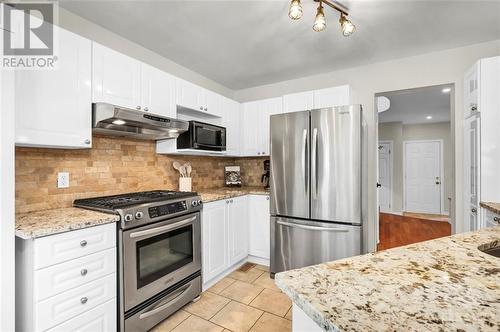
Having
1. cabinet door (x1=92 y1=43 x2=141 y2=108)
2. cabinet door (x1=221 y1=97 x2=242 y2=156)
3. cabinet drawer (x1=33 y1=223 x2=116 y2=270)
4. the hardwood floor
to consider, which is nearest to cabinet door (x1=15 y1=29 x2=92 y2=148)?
cabinet door (x1=92 y1=43 x2=141 y2=108)

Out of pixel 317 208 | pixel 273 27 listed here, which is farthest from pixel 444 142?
pixel 273 27

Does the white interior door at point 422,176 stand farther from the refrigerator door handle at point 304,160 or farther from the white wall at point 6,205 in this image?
the white wall at point 6,205

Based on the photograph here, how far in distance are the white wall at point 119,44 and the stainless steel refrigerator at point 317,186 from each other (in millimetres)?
1379

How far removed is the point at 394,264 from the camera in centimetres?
84

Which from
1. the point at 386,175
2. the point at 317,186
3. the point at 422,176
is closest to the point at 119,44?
the point at 317,186

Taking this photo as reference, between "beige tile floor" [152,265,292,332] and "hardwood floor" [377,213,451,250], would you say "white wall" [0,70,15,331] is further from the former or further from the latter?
"hardwood floor" [377,213,451,250]

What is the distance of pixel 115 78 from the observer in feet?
6.48

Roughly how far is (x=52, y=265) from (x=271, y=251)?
6.53 ft

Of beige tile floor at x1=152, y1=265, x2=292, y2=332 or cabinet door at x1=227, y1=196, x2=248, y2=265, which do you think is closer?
beige tile floor at x1=152, y1=265, x2=292, y2=332

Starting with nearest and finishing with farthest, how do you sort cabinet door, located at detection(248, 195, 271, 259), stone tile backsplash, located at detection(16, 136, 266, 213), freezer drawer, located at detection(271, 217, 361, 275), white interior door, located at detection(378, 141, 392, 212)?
1. stone tile backsplash, located at detection(16, 136, 266, 213)
2. freezer drawer, located at detection(271, 217, 361, 275)
3. cabinet door, located at detection(248, 195, 271, 259)
4. white interior door, located at detection(378, 141, 392, 212)

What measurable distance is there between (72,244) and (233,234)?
1.67 metres

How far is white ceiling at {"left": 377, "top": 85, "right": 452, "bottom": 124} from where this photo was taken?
4172 mm

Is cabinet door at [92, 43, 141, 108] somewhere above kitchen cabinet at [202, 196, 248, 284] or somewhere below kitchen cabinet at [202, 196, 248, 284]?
above

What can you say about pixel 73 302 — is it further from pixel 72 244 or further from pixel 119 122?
pixel 119 122
